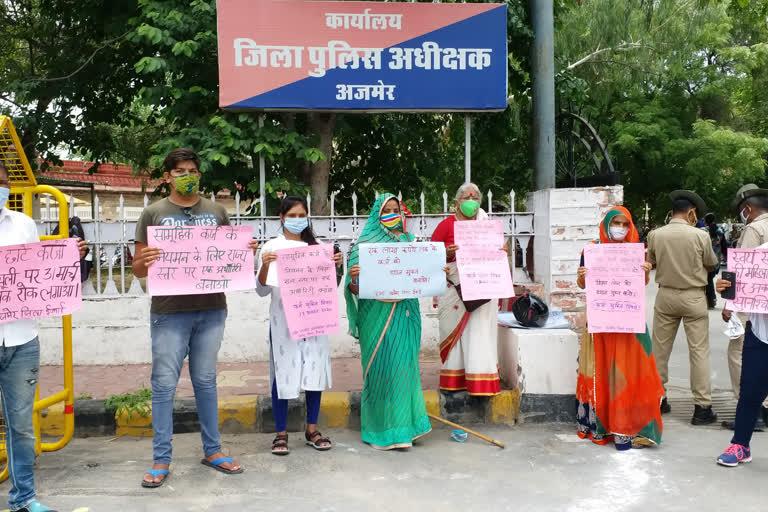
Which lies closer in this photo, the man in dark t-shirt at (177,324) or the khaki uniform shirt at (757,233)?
the man in dark t-shirt at (177,324)

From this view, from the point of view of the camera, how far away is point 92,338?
6.26 metres

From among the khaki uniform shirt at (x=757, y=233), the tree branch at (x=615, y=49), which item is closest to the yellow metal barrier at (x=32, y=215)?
the khaki uniform shirt at (x=757, y=233)

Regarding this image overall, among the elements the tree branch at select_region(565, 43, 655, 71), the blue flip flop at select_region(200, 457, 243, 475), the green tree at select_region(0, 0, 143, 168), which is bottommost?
the blue flip flop at select_region(200, 457, 243, 475)

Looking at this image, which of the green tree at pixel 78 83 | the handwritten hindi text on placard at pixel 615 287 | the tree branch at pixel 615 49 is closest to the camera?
the handwritten hindi text on placard at pixel 615 287

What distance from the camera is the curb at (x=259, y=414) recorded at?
472 cm

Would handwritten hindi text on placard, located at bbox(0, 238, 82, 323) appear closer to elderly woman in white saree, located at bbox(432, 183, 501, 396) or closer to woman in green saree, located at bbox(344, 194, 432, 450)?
woman in green saree, located at bbox(344, 194, 432, 450)

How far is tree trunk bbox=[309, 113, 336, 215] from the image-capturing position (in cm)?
740

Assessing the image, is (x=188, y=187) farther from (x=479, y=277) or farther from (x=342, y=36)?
(x=342, y=36)

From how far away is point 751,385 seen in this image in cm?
401

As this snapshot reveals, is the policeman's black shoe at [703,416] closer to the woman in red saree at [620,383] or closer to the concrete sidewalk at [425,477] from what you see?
the concrete sidewalk at [425,477]

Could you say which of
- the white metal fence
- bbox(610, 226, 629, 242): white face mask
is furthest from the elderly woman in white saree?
the white metal fence

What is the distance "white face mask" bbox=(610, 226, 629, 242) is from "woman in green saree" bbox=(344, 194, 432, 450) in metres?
1.42

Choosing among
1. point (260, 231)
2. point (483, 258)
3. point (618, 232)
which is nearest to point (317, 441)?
point (483, 258)

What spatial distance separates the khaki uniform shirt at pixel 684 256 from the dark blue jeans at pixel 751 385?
926mm
